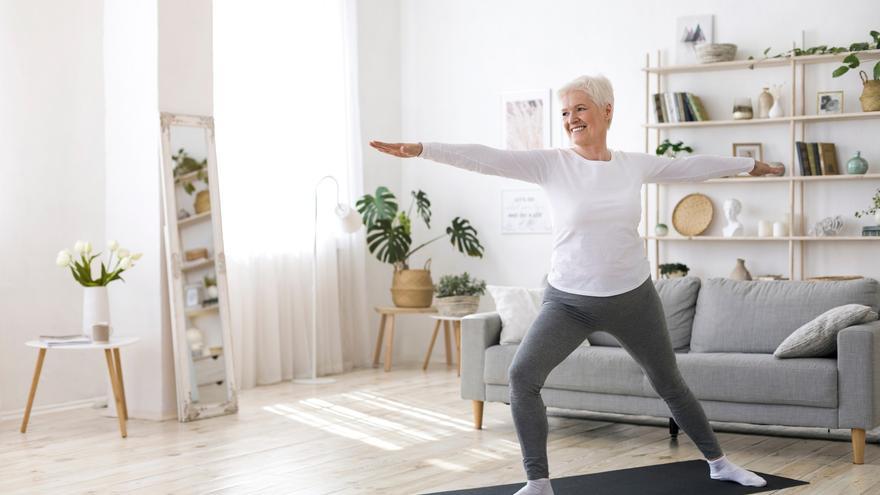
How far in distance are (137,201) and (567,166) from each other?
9.94 ft

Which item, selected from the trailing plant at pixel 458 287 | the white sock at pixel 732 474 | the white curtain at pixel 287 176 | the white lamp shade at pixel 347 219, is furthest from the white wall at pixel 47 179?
the white sock at pixel 732 474

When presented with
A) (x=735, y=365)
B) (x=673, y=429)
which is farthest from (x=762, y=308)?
(x=673, y=429)

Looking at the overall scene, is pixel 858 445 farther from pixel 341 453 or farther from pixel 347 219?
pixel 347 219

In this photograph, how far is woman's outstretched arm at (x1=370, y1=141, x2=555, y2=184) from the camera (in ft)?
10.5

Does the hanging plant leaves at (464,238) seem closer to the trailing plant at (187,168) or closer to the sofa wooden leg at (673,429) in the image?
the trailing plant at (187,168)

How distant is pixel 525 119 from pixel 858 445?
13.7 ft

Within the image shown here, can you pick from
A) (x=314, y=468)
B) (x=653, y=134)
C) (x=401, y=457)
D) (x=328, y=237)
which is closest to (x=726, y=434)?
(x=401, y=457)

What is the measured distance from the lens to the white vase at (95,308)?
5.24m

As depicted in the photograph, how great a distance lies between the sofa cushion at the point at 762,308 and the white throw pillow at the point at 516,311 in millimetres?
626

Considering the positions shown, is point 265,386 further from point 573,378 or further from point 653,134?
point 653,134

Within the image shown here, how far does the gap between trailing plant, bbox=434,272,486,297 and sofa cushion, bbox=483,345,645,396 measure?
2330mm

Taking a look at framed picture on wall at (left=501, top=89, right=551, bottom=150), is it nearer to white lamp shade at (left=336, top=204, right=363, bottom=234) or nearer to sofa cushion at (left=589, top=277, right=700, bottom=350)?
white lamp shade at (left=336, top=204, right=363, bottom=234)

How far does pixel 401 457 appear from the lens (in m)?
4.48

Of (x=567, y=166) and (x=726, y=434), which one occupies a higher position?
(x=567, y=166)
